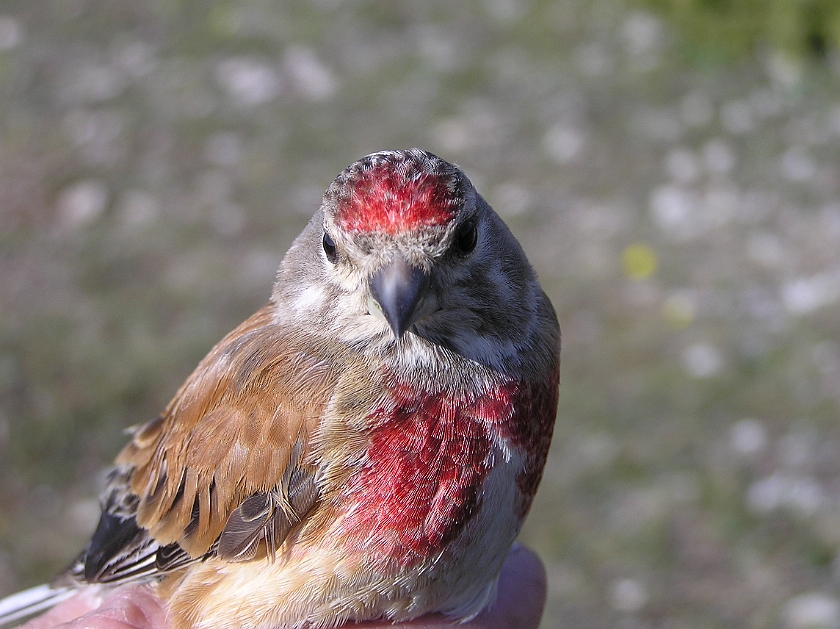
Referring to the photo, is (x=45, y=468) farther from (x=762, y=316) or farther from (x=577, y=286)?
(x=762, y=316)

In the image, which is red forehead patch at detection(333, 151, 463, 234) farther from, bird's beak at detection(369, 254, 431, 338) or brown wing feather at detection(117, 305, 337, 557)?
brown wing feather at detection(117, 305, 337, 557)

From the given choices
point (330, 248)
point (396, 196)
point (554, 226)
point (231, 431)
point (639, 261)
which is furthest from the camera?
point (554, 226)

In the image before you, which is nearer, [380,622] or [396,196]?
[396,196]

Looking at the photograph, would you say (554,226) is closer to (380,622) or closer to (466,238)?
(466,238)

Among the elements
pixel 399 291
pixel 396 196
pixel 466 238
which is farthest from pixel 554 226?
pixel 399 291

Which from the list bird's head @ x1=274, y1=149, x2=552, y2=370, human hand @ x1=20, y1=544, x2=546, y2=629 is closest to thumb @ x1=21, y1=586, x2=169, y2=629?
human hand @ x1=20, y1=544, x2=546, y2=629

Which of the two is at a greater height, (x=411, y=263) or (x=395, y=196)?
(x=395, y=196)

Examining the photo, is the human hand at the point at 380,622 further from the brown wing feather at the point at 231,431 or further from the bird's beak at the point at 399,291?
the bird's beak at the point at 399,291

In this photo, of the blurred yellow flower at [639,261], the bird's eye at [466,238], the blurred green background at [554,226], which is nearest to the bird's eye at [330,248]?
the bird's eye at [466,238]
